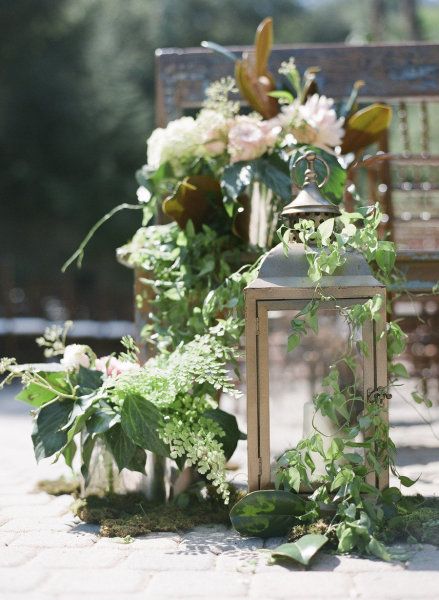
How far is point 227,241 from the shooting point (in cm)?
311

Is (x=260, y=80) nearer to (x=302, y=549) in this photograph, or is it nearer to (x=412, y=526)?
(x=412, y=526)

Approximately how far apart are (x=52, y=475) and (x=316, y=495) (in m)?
1.49

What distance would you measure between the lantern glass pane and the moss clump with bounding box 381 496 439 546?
0.31 m

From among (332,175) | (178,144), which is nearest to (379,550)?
(332,175)

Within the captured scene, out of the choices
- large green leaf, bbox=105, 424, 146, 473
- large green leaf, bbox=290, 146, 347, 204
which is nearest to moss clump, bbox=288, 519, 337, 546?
large green leaf, bbox=105, 424, 146, 473

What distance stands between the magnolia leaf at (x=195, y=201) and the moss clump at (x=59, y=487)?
102 cm

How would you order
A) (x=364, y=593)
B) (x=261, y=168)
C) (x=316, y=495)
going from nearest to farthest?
(x=364, y=593) → (x=316, y=495) → (x=261, y=168)

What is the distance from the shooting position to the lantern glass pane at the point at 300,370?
2.48 meters

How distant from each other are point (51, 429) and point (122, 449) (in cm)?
22

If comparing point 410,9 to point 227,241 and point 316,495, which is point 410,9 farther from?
point 316,495

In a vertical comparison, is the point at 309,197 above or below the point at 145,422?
above

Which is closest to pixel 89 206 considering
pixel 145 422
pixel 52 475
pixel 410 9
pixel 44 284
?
pixel 44 284

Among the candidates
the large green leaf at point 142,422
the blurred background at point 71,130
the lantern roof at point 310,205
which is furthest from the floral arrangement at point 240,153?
the blurred background at point 71,130

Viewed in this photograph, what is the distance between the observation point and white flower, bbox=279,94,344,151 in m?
3.03
